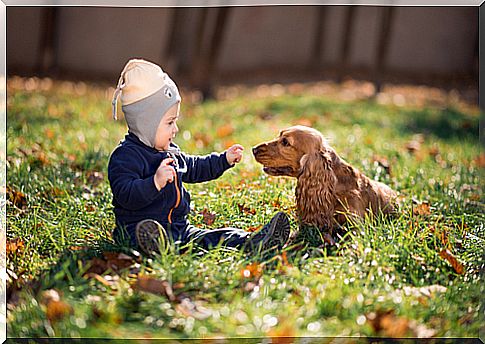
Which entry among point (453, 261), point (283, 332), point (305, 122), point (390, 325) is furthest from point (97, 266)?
point (305, 122)

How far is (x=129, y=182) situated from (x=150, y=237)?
0.27 meters

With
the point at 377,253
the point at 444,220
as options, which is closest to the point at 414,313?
the point at 377,253

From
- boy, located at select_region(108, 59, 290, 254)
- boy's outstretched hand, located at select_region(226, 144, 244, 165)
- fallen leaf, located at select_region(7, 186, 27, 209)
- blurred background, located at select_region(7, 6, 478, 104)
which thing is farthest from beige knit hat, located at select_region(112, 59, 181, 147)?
blurred background, located at select_region(7, 6, 478, 104)

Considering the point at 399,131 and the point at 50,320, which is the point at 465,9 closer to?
the point at 399,131

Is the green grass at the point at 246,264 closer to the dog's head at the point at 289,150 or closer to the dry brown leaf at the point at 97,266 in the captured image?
the dry brown leaf at the point at 97,266

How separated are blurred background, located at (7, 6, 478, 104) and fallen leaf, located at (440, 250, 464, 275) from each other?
2.25 m

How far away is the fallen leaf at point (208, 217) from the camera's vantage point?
369 centimetres

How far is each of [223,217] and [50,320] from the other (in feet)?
3.98

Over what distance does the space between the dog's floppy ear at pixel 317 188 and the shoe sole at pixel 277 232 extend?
8.1 inches

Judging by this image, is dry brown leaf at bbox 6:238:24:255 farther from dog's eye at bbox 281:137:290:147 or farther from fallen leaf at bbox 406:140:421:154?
fallen leaf at bbox 406:140:421:154

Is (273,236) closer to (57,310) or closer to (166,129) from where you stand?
(166,129)

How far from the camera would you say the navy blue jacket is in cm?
309

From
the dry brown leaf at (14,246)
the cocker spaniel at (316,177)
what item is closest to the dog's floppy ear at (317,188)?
the cocker spaniel at (316,177)

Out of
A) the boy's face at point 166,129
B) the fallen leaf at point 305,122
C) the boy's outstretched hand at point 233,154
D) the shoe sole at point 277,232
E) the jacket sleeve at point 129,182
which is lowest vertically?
the shoe sole at point 277,232
